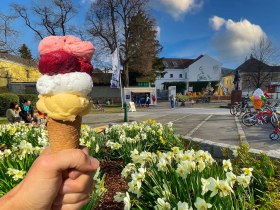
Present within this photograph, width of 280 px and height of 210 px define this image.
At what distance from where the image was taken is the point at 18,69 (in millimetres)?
54781

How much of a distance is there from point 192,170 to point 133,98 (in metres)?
43.4

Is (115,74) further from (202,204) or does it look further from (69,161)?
(69,161)

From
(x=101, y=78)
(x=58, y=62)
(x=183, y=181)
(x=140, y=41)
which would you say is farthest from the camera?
(x=101, y=78)

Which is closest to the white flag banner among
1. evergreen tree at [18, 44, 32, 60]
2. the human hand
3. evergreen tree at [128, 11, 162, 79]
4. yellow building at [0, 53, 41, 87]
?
evergreen tree at [18, 44, 32, 60]

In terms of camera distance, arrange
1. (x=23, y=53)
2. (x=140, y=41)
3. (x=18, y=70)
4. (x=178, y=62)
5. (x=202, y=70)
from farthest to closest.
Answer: (x=178, y=62) < (x=202, y=70) < (x=18, y=70) < (x=140, y=41) < (x=23, y=53)

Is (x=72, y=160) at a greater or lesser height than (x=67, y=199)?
greater

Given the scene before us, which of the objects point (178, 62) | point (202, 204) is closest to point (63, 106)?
point (202, 204)

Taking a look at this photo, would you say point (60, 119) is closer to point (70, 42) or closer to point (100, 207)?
point (70, 42)

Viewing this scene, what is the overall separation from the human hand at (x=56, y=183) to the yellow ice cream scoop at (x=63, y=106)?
0.16 meters

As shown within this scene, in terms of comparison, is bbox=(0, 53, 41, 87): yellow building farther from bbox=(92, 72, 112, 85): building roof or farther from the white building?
the white building

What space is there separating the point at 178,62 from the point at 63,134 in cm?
9601

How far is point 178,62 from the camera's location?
95.5 m

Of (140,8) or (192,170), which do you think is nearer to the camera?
(192,170)

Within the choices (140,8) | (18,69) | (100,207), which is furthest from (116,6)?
(100,207)
